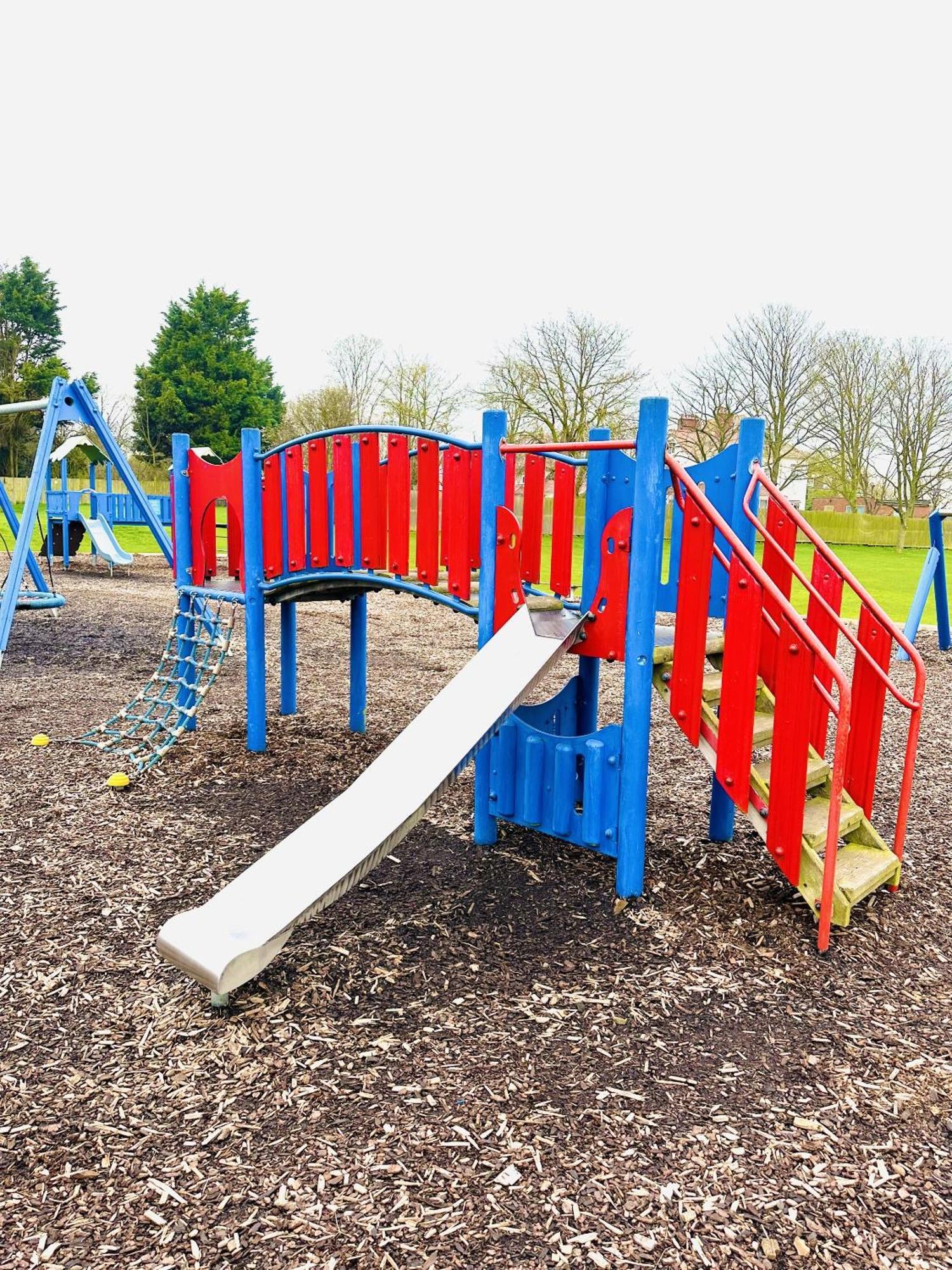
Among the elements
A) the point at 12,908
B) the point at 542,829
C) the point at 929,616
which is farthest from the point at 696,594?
the point at 929,616

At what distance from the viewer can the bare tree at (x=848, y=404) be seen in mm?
34906

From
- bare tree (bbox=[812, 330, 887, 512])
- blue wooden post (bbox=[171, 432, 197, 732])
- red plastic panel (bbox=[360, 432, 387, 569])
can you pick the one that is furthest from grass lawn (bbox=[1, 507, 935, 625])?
red plastic panel (bbox=[360, 432, 387, 569])

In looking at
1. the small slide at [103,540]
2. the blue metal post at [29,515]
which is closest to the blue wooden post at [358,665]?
the blue metal post at [29,515]

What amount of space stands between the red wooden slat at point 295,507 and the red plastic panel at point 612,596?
2358 mm

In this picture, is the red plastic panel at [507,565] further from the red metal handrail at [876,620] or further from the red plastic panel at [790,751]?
the red plastic panel at [790,751]

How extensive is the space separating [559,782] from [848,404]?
3531 cm

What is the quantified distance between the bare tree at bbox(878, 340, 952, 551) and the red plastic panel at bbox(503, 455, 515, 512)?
113 feet

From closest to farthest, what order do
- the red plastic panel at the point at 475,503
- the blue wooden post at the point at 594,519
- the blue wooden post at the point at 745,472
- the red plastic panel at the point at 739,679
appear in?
1. the red plastic panel at the point at 739,679
2. the blue wooden post at the point at 594,519
3. the blue wooden post at the point at 745,472
4. the red plastic panel at the point at 475,503

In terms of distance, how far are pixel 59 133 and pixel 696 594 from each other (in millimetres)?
9124

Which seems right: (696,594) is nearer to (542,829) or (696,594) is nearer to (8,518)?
(542,829)

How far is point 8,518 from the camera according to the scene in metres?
11.2

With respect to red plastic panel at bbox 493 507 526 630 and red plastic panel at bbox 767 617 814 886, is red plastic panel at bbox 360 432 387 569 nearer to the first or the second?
red plastic panel at bbox 493 507 526 630

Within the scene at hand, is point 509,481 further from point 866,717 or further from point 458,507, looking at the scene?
point 866,717

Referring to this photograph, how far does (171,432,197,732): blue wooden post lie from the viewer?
21.3 ft
